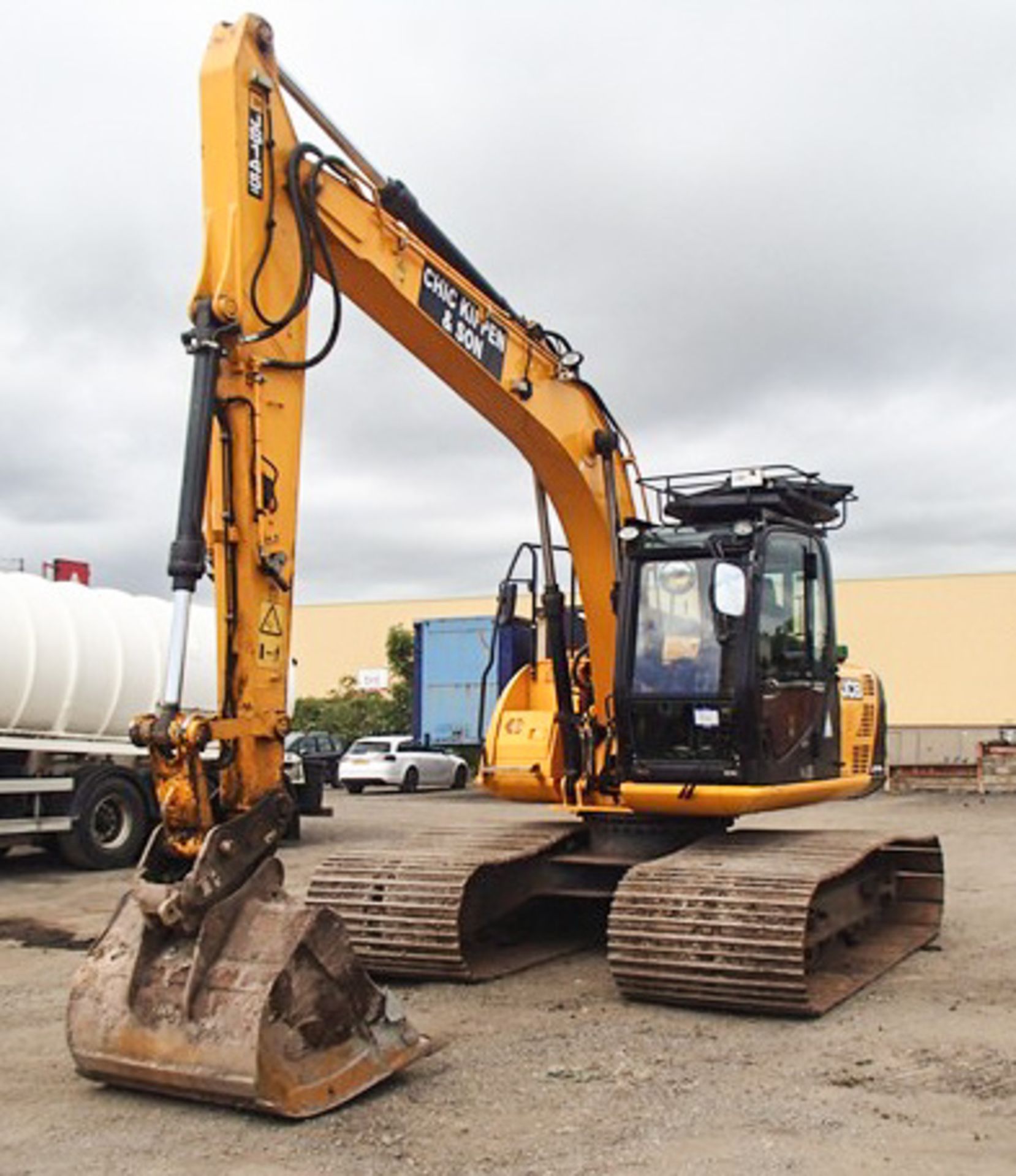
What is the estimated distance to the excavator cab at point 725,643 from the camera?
326 inches

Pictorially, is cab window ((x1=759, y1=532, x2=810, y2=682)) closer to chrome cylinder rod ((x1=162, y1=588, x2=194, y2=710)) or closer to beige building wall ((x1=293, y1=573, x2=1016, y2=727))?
chrome cylinder rod ((x1=162, y1=588, x2=194, y2=710))

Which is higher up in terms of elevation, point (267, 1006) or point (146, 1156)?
point (267, 1006)

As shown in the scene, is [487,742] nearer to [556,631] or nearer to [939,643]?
[556,631]

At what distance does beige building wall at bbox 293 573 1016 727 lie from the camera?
141ft

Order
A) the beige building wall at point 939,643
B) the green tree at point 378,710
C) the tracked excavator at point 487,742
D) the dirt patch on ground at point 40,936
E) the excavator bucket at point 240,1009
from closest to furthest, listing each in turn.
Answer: the excavator bucket at point 240,1009 → the tracked excavator at point 487,742 → the dirt patch on ground at point 40,936 → the green tree at point 378,710 → the beige building wall at point 939,643

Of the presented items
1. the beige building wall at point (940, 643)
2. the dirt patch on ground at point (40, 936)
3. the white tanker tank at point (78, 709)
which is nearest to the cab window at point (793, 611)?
the dirt patch on ground at point (40, 936)

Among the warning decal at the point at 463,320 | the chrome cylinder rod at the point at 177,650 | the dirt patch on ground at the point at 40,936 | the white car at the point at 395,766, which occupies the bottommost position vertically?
the dirt patch on ground at the point at 40,936

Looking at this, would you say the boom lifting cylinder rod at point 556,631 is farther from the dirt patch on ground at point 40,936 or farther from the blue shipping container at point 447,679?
the blue shipping container at point 447,679

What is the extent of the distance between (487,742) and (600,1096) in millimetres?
3908

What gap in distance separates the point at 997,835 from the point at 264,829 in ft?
46.6

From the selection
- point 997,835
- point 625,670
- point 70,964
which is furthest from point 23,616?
point 997,835

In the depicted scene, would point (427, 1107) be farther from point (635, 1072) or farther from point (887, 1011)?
point (887, 1011)

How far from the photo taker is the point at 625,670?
859cm

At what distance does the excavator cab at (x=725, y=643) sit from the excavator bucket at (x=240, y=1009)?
2981 mm
